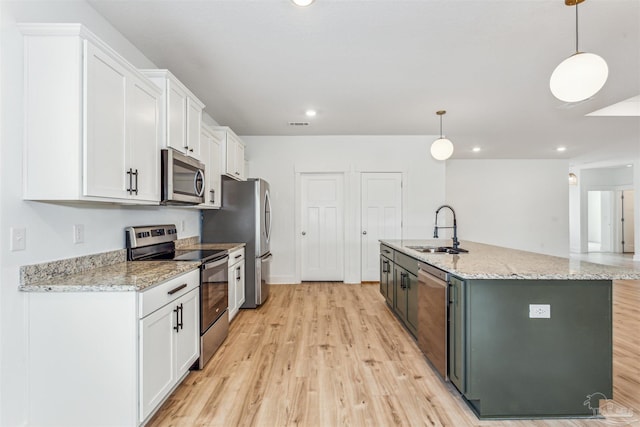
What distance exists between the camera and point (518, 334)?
1.88m

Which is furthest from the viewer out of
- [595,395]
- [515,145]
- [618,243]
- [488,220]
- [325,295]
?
[618,243]

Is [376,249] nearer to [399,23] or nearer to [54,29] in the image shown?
[399,23]

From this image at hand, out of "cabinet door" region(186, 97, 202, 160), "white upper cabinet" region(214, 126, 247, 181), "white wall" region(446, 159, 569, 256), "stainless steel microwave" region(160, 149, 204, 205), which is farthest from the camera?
"white wall" region(446, 159, 569, 256)

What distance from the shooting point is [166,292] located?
191 centimetres

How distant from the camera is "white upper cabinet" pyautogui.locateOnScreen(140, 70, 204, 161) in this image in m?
2.37

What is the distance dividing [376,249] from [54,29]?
16.1 ft

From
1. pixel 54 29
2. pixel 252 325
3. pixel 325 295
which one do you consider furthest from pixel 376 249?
pixel 54 29

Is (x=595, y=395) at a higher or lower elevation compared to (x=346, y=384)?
higher

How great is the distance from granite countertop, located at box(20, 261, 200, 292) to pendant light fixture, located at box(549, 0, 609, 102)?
270 cm

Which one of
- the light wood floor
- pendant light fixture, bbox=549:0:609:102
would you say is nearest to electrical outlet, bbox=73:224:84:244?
the light wood floor

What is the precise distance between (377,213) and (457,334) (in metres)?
3.69

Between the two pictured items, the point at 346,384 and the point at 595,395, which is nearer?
the point at 595,395

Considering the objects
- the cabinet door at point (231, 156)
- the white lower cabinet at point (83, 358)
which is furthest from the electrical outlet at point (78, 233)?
the cabinet door at point (231, 156)

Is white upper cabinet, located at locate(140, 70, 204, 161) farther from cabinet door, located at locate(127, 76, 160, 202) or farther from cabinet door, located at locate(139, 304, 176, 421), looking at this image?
cabinet door, located at locate(139, 304, 176, 421)
